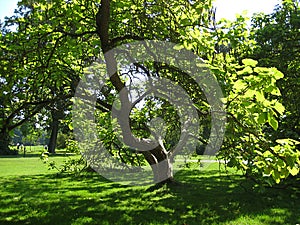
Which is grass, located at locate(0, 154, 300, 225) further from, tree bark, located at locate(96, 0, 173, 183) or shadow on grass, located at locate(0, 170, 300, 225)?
tree bark, located at locate(96, 0, 173, 183)

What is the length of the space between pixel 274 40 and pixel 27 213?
7.84 metres

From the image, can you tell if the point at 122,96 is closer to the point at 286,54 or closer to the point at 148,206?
the point at 148,206

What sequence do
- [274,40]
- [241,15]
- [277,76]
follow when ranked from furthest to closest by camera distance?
[274,40], [241,15], [277,76]

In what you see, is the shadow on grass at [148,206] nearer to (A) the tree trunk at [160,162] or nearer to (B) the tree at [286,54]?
(A) the tree trunk at [160,162]

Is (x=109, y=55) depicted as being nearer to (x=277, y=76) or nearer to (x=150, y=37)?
(x=150, y=37)

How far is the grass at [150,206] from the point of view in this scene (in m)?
5.88

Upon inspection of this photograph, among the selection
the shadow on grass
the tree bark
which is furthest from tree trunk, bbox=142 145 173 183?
the shadow on grass

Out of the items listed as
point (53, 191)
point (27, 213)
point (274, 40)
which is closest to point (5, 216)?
point (27, 213)

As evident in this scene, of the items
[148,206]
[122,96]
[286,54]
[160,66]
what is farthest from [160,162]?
[286,54]

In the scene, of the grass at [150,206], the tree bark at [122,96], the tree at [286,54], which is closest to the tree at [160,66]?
the tree bark at [122,96]

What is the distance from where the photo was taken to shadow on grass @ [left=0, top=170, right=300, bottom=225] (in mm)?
5906

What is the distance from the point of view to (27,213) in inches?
258

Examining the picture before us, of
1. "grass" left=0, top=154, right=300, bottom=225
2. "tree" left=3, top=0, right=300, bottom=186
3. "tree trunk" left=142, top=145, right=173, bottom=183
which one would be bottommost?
"grass" left=0, top=154, right=300, bottom=225

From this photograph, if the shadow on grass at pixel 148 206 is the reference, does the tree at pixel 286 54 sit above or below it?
above
